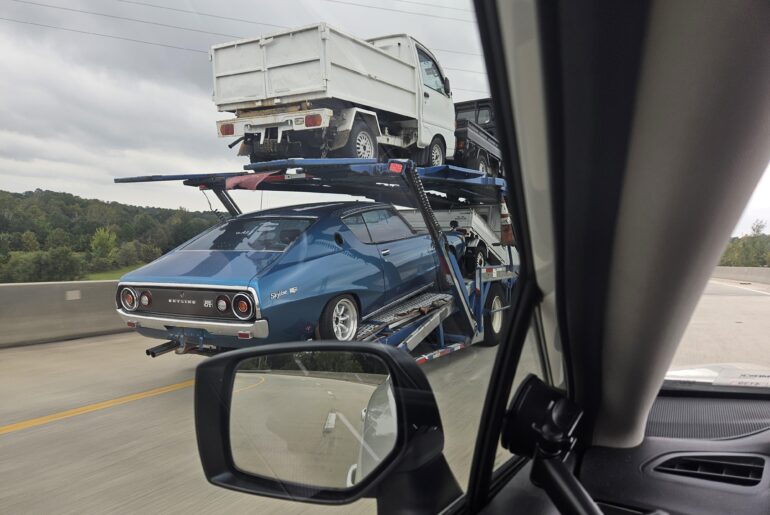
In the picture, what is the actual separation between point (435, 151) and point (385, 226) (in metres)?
0.93

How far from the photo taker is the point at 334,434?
5.79 ft

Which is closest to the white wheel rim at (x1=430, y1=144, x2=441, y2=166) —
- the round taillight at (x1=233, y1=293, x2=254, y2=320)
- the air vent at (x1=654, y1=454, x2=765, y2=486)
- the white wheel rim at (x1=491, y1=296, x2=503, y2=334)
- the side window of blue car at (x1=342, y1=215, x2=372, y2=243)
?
the side window of blue car at (x1=342, y1=215, x2=372, y2=243)

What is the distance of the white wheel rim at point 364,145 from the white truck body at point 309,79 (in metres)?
0.12

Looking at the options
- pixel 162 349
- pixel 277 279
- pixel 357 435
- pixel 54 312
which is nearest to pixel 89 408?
pixel 162 349

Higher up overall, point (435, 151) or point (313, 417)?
point (435, 151)

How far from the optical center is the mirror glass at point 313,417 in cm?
149

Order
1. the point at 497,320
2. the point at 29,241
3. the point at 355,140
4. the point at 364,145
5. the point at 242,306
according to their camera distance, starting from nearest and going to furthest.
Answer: the point at 497,320 < the point at 29,241 < the point at 355,140 < the point at 364,145 < the point at 242,306

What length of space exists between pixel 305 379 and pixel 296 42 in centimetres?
189

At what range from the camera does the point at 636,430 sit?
6.19ft

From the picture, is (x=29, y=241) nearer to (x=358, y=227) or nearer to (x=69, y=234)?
(x=69, y=234)

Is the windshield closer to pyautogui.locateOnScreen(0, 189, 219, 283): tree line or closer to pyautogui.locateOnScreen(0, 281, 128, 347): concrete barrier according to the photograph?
pyautogui.locateOnScreen(0, 189, 219, 283): tree line

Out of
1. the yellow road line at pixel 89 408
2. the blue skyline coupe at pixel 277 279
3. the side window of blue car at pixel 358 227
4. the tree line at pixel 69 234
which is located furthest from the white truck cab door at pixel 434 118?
the yellow road line at pixel 89 408

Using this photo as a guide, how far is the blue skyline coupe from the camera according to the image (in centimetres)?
455

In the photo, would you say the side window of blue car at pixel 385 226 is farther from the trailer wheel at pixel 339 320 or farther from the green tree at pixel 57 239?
the green tree at pixel 57 239
